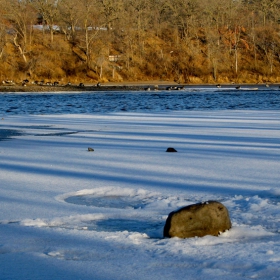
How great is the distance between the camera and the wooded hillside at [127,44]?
218 feet

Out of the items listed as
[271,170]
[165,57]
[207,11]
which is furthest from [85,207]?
[207,11]

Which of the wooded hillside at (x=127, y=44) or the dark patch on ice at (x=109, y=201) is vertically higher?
the wooded hillside at (x=127, y=44)

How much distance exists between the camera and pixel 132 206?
5969 millimetres

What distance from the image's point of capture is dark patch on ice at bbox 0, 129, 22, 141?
1325 cm

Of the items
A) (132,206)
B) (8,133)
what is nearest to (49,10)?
(8,133)

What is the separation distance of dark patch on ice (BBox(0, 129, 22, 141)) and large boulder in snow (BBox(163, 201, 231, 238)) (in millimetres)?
8654

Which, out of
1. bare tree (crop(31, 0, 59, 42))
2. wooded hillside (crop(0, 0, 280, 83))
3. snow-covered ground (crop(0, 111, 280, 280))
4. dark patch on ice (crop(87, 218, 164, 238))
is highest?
bare tree (crop(31, 0, 59, 42))

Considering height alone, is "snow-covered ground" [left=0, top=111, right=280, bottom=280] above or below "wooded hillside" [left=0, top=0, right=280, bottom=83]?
below

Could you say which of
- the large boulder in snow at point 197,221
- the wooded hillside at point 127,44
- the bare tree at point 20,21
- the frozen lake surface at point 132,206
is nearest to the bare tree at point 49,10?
the wooded hillside at point 127,44

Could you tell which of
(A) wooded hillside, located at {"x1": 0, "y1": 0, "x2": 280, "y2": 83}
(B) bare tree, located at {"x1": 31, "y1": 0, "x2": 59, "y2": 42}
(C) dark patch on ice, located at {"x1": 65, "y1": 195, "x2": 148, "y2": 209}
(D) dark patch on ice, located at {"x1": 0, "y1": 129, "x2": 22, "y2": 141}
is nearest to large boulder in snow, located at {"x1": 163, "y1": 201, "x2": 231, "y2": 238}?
(C) dark patch on ice, located at {"x1": 65, "y1": 195, "x2": 148, "y2": 209}

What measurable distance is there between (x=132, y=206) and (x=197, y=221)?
1257mm

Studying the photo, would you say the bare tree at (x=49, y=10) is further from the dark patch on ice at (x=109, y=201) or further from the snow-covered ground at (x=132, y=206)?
the dark patch on ice at (x=109, y=201)

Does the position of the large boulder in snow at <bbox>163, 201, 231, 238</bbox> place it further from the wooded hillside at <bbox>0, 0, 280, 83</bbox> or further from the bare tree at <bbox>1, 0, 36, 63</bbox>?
the bare tree at <bbox>1, 0, 36, 63</bbox>

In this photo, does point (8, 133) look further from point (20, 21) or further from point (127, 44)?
point (127, 44)
